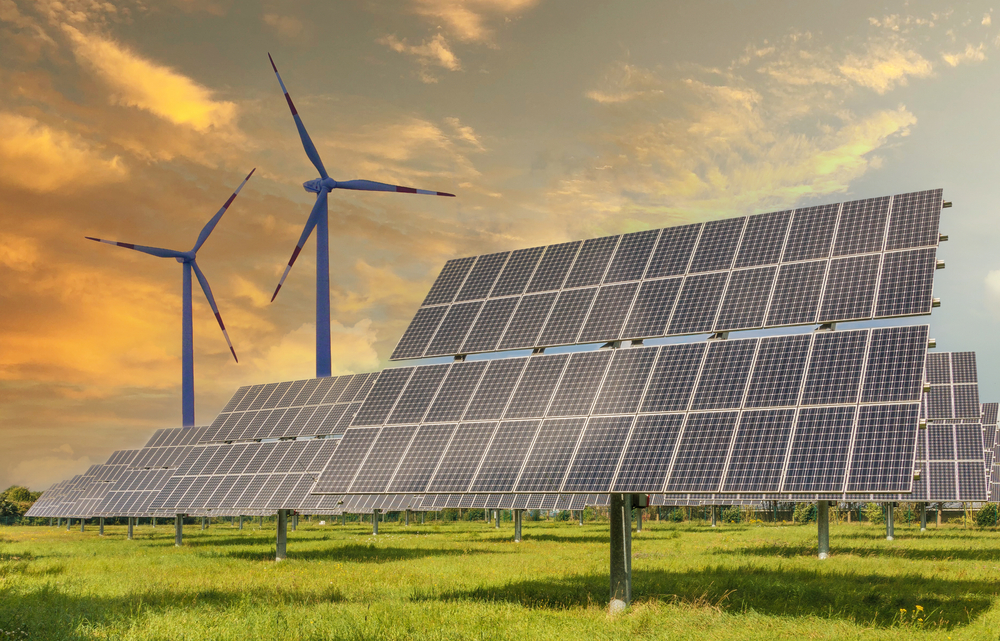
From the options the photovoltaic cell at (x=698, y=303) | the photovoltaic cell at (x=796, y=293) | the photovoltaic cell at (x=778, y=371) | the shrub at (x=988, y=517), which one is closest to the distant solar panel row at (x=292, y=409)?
the photovoltaic cell at (x=698, y=303)

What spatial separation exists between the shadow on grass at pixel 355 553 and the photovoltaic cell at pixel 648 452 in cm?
2082

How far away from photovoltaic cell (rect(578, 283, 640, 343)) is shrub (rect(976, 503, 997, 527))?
2453 inches

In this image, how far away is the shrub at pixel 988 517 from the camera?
71938 millimetres

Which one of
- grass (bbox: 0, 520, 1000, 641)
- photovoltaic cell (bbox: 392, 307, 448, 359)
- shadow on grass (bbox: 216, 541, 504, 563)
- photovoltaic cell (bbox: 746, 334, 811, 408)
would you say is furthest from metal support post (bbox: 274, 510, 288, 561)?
photovoltaic cell (bbox: 746, 334, 811, 408)

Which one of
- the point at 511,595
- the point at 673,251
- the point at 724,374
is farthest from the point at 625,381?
the point at 511,595

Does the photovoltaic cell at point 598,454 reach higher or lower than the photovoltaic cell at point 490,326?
lower

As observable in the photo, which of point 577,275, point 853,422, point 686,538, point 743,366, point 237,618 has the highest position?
point 577,275

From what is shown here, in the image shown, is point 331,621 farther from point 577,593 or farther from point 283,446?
point 283,446

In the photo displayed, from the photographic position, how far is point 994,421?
214 ft

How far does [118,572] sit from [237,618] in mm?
17565

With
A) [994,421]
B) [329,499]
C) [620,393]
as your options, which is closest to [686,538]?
[329,499]

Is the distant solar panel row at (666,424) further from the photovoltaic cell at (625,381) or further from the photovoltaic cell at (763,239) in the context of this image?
the photovoltaic cell at (763,239)

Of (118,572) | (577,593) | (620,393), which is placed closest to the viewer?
(620,393)

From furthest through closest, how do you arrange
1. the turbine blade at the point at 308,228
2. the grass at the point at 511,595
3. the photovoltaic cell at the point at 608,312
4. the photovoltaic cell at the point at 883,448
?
1. the turbine blade at the point at 308,228
2. the photovoltaic cell at the point at 608,312
3. the grass at the point at 511,595
4. the photovoltaic cell at the point at 883,448
